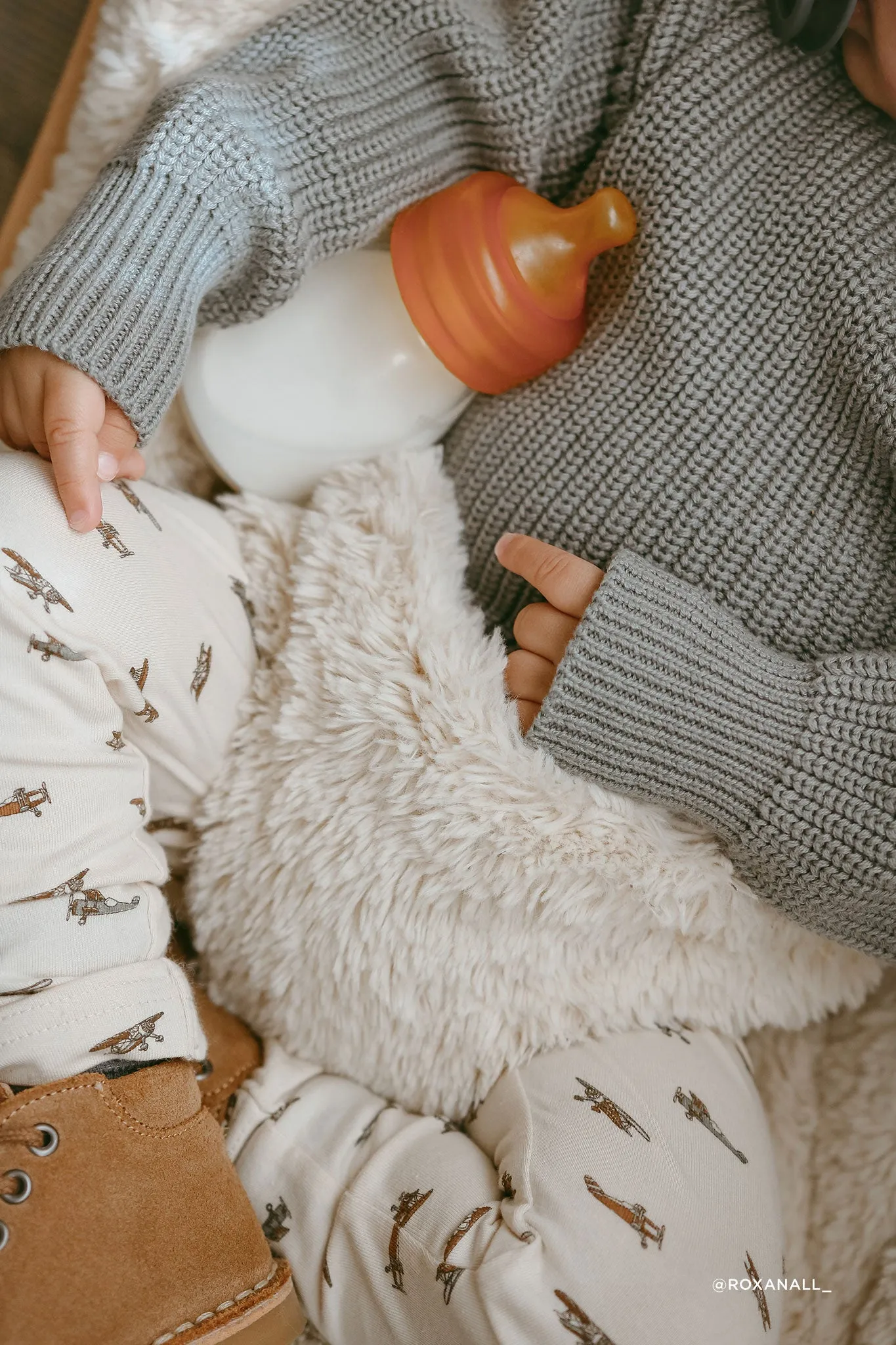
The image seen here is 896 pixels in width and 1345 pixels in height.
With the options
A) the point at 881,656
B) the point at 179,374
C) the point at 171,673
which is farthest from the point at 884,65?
the point at 171,673

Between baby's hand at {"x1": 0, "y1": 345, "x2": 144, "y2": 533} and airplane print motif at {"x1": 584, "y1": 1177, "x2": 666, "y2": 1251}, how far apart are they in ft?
1.61

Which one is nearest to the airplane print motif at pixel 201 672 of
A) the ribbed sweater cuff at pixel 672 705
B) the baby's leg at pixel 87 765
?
the baby's leg at pixel 87 765

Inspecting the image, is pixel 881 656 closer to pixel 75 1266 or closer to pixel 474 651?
pixel 474 651

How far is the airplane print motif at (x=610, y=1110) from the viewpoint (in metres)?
0.60

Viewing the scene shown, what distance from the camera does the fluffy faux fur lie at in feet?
1.92

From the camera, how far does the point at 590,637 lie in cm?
58

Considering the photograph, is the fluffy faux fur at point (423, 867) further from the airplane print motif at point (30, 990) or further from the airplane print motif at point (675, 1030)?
the airplane print motif at point (30, 990)

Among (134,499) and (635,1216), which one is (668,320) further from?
(635,1216)

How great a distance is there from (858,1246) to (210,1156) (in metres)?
0.45

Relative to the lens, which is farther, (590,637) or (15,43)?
(15,43)

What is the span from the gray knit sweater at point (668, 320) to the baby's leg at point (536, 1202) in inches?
6.3

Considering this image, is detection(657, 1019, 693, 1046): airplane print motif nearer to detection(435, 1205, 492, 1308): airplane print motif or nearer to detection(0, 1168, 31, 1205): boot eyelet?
detection(435, 1205, 492, 1308): airplane print motif

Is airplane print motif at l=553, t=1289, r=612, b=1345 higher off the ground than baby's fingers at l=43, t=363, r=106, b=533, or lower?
lower

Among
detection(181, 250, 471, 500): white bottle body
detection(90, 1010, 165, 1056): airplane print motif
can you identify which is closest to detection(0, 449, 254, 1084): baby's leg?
detection(90, 1010, 165, 1056): airplane print motif
